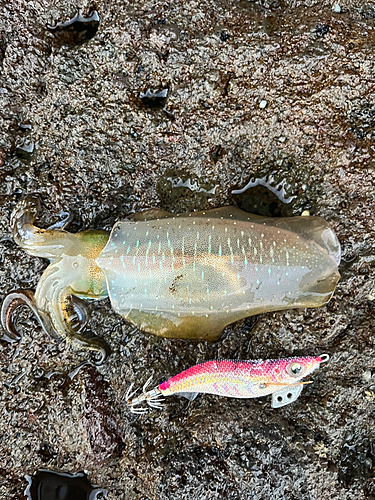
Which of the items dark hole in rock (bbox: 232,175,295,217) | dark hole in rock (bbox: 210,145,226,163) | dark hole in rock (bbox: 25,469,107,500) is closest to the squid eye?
dark hole in rock (bbox: 232,175,295,217)

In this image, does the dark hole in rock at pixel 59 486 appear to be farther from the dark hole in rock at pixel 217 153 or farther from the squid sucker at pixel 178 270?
the dark hole in rock at pixel 217 153

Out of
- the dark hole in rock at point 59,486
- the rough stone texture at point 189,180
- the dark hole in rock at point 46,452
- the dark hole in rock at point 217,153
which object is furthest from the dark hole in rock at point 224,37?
the dark hole in rock at point 59,486

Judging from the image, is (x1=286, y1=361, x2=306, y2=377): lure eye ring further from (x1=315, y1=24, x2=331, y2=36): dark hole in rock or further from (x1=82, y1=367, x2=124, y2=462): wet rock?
(x1=315, y1=24, x2=331, y2=36): dark hole in rock

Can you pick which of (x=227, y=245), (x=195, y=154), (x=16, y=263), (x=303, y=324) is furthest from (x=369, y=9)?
(x=16, y=263)

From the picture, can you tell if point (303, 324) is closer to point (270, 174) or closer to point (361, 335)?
point (361, 335)

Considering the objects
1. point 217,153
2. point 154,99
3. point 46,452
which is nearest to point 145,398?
point 46,452
